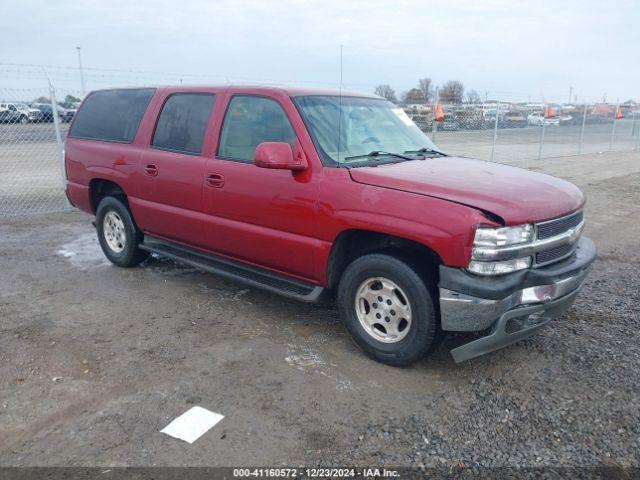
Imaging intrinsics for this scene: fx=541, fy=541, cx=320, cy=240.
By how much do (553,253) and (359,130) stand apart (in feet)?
5.87

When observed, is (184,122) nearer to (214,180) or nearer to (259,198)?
(214,180)

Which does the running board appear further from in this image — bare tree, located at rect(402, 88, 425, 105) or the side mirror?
bare tree, located at rect(402, 88, 425, 105)

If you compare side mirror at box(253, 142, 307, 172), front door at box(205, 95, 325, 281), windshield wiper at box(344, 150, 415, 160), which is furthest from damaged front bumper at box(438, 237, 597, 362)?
side mirror at box(253, 142, 307, 172)

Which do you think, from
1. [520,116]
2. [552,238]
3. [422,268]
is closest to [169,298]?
[422,268]

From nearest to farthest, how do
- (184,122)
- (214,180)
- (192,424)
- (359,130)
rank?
(192,424) < (359,130) < (214,180) < (184,122)

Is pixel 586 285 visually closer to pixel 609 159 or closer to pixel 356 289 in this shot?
pixel 356 289

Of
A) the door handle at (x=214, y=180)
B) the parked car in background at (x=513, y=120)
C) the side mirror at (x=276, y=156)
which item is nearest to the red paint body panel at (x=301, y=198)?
the door handle at (x=214, y=180)

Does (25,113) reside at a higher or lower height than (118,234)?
higher

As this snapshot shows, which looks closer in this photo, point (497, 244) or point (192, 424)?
point (192, 424)

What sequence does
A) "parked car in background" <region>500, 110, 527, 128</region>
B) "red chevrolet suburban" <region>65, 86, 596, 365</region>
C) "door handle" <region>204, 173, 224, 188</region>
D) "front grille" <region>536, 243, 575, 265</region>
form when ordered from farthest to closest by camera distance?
"parked car in background" <region>500, 110, 527, 128</region>, "door handle" <region>204, 173, 224, 188</region>, "front grille" <region>536, 243, 575, 265</region>, "red chevrolet suburban" <region>65, 86, 596, 365</region>

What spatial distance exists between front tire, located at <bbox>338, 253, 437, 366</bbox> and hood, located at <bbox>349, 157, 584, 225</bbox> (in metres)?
0.53

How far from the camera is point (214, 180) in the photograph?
15.1 ft

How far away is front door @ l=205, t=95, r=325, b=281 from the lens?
4055 mm

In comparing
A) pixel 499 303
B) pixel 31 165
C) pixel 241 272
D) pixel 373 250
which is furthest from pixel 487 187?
pixel 31 165
